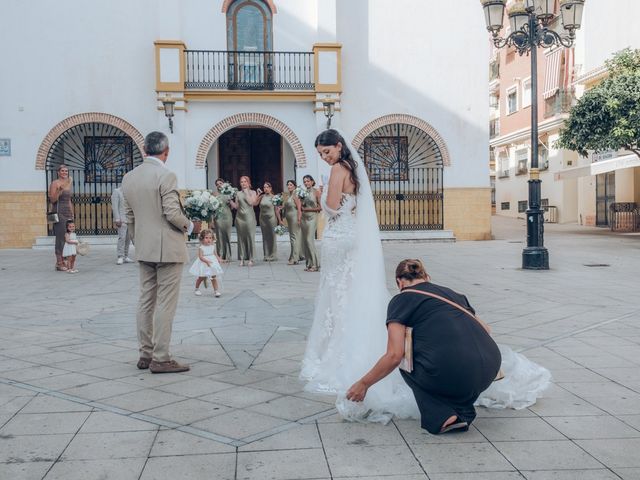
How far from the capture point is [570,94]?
30.0 m

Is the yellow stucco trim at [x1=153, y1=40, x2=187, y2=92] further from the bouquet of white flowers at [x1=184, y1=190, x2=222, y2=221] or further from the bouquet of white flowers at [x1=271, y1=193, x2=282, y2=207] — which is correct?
the bouquet of white flowers at [x1=184, y1=190, x2=222, y2=221]

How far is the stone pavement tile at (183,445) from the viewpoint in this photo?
373cm

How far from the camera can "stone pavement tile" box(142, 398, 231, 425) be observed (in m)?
4.31

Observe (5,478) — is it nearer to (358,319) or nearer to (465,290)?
(358,319)

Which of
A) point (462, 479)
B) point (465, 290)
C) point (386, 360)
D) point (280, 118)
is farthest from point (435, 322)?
point (280, 118)

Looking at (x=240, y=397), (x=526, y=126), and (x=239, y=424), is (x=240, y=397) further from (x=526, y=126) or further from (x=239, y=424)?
(x=526, y=126)

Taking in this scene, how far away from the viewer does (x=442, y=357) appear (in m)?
3.91

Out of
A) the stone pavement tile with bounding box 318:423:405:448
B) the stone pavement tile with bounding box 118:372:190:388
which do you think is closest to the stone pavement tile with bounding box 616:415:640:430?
the stone pavement tile with bounding box 318:423:405:448

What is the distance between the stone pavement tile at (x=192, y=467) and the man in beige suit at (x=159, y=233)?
6.16ft

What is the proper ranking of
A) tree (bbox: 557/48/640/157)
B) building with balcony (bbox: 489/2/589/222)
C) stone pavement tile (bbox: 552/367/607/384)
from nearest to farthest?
stone pavement tile (bbox: 552/367/607/384), tree (bbox: 557/48/640/157), building with balcony (bbox: 489/2/589/222)

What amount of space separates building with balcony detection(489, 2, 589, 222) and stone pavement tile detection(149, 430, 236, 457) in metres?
26.5

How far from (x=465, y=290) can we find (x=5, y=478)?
7915 millimetres

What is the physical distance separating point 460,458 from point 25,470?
7.28ft

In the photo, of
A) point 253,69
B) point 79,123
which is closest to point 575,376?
point 253,69
